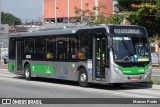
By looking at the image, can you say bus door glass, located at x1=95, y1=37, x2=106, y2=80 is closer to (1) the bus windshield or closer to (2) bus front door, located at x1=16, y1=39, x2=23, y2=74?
(1) the bus windshield

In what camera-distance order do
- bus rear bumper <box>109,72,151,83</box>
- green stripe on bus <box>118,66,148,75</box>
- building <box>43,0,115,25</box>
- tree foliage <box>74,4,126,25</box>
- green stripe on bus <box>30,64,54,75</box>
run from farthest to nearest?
building <box>43,0,115,25</box>
tree foliage <box>74,4,126,25</box>
green stripe on bus <box>30,64,54,75</box>
green stripe on bus <box>118,66,148,75</box>
bus rear bumper <box>109,72,151,83</box>

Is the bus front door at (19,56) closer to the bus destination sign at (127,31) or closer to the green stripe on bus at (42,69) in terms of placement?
the green stripe on bus at (42,69)

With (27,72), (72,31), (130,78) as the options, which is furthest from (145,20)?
(130,78)

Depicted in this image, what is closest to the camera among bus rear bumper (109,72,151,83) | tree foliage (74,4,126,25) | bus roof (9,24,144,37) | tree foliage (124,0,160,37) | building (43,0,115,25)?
bus rear bumper (109,72,151,83)

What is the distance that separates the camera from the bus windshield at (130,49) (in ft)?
64.6

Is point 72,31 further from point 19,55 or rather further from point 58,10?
point 58,10

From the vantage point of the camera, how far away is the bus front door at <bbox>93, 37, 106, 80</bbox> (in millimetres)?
20078

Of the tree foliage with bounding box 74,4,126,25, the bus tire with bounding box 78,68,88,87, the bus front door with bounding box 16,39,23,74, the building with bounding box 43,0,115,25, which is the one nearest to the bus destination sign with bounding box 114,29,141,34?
the bus tire with bounding box 78,68,88,87

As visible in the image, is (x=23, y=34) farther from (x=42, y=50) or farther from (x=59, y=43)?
(x=59, y=43)

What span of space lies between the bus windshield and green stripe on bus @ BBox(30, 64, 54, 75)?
5415 mm

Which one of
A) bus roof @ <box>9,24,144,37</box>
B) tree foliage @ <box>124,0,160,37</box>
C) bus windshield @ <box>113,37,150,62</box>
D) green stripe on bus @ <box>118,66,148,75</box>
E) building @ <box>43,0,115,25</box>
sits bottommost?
green stripe on bus @ <box>118,66,148,75</box>

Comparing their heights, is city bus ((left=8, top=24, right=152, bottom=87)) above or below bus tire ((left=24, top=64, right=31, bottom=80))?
above

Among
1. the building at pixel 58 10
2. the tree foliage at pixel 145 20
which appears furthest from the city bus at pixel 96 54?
the building at pixel 58 10

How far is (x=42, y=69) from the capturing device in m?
25.0
